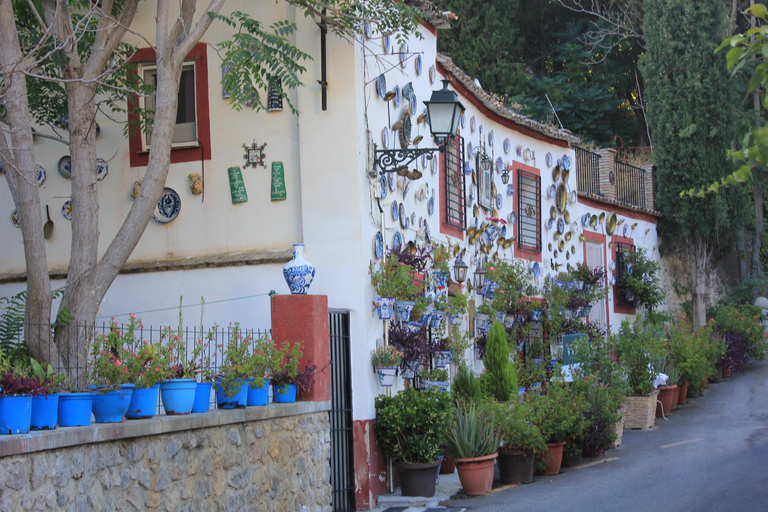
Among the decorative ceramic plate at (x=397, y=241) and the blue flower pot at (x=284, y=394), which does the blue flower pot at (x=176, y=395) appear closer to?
the blue flower pot at (x=284, y=394)

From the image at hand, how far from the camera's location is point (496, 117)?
49.3 feet

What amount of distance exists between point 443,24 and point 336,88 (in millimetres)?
3019

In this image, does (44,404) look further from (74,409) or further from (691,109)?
(691,109)

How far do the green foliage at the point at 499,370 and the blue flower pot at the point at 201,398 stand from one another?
20.0ft

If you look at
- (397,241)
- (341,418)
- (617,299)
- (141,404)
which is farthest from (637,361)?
(141,404)

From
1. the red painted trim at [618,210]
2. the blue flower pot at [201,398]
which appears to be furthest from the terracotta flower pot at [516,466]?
the red painted trim at [618,210]

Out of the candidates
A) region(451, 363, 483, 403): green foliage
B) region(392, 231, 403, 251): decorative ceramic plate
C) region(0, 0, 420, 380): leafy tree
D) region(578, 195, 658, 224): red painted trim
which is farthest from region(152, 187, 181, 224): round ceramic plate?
region(578, 195, 658, 224): red painted trim

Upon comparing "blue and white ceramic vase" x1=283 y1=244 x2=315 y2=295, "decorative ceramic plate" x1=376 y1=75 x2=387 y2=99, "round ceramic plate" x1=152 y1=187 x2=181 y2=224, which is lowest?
"blue and white ceramic vase" x1=283 y1=244 x2=315 y2=295

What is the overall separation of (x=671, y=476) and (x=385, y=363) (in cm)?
367

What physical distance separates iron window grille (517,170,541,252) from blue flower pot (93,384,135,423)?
10697 millimetres

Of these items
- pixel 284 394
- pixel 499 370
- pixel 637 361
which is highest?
pixel 284 394

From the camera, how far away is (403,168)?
10148mm

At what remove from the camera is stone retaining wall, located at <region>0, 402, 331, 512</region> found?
4.95m

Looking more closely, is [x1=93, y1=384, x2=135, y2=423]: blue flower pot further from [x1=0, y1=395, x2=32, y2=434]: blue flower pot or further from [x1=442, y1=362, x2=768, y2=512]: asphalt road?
[x1=442, y1=362, x2=768, y2=512]: asphalt road
